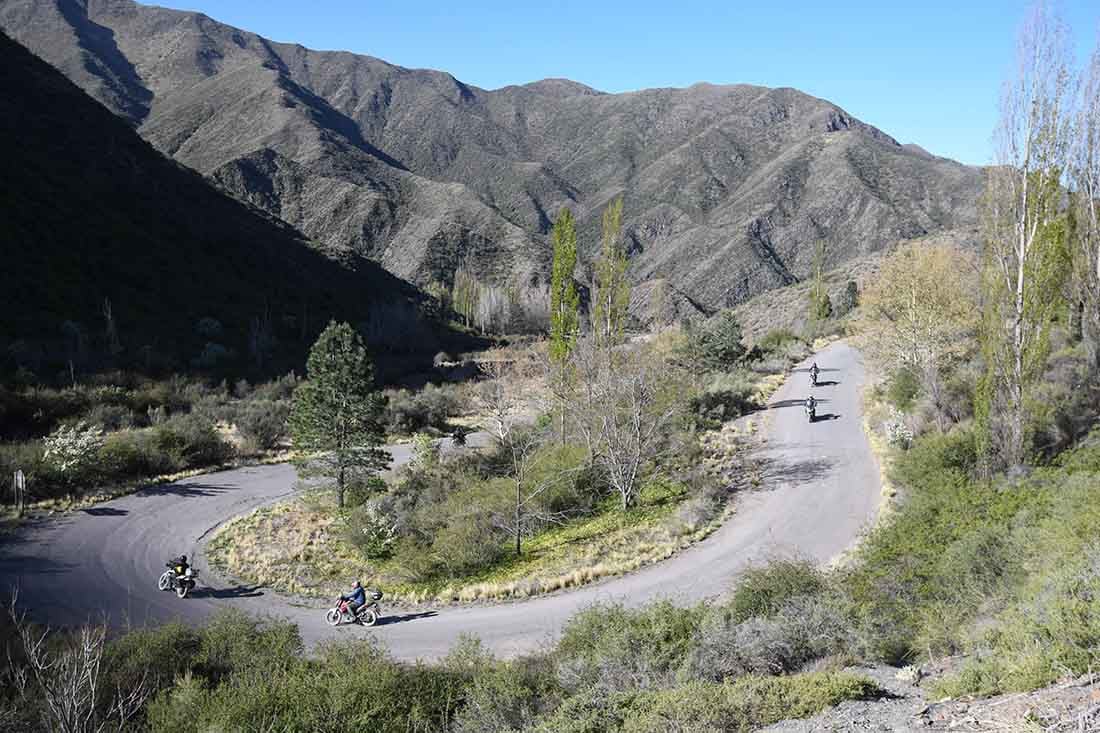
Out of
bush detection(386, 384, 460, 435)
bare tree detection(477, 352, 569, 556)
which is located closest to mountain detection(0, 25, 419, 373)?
bush detection(386, 384, 460, 435)

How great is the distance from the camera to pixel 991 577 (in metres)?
8.93

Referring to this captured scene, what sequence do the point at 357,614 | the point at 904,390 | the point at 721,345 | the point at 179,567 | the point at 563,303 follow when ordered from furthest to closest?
the point at 721,345
the point at 563,303
the point at 904,390
the point at 179,567
the point at 357,614

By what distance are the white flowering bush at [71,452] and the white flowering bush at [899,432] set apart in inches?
1094

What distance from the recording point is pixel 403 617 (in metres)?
14.3

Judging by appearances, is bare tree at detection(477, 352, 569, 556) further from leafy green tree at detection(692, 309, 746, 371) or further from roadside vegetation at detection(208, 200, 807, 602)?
leafy green tree at detection(692, 309, 746, 371)

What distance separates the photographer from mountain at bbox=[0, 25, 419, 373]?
142 feet

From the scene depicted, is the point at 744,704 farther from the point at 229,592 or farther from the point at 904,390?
the point at 904,390

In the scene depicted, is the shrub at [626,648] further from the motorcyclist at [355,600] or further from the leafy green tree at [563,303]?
the leafy green tree at [563,303]

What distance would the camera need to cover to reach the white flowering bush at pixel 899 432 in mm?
19016

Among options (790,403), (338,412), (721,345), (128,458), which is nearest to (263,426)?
(128,458)

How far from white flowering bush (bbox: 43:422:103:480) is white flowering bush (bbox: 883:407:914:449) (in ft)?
91.2

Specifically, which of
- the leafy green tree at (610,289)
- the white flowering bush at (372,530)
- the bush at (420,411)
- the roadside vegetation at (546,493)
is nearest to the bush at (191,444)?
the roadside vegetation at (546,493)

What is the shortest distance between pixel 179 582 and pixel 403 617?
5889 millimetres

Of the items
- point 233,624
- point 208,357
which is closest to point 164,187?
point 208,357
